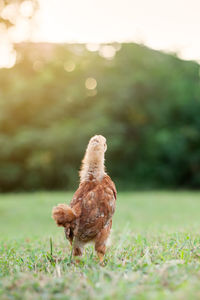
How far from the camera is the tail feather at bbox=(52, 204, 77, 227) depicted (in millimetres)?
3861

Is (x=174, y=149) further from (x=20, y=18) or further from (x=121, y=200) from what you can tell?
(x=20, y=18)

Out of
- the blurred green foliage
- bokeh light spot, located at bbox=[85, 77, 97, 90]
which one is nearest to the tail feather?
the blurred green foliage

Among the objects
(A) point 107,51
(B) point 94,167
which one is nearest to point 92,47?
(A) point 107,51

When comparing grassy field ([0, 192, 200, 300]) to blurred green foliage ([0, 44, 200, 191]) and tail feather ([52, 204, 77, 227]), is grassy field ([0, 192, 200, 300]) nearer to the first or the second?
tail feather ([52, 204, 77, 227])

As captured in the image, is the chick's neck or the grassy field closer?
the grassy field

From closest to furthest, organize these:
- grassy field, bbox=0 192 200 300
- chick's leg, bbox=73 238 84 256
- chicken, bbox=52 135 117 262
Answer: grassy field, bbox=0 192 200 300
chicken, bbox=52 135 117 262
chick's leg, bbox=73 238 84 256

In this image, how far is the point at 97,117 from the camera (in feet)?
75.9

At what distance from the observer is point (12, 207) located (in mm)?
15164

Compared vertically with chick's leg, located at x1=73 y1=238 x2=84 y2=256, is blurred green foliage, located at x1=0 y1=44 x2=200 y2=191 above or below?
→ above

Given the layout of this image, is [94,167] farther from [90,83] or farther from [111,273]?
[90,83]

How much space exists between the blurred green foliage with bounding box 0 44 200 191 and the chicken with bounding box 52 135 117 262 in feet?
58.5

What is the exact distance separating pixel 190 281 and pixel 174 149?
21.2 meters

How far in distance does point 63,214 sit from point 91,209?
11.6 inches

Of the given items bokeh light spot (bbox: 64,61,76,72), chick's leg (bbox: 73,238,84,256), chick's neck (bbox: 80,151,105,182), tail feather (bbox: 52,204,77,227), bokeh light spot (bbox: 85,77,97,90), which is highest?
bokeh light spot (bbox: 64,61,76,72)
